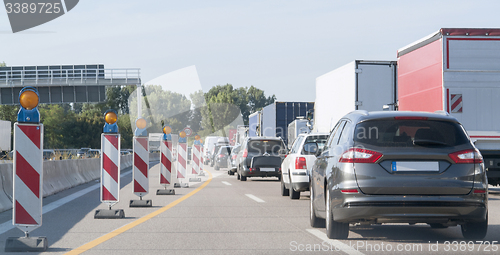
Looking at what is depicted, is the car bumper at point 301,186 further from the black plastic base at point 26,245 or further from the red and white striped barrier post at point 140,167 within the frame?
the black plastic base at point 26,245

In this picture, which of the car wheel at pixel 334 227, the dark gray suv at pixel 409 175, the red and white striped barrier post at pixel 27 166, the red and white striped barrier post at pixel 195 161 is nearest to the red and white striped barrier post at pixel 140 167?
the red and white striped barrier post at pixel 27 166

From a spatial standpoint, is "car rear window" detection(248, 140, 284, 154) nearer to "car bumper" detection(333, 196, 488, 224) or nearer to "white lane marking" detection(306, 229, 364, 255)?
"white lane marking" detection(306, 229, 364, 255)

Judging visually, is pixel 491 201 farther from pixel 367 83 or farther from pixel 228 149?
pixel 228 149

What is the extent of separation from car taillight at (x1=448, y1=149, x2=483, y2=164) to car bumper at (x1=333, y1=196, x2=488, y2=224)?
0.41 metres

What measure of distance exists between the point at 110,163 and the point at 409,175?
18.5ft

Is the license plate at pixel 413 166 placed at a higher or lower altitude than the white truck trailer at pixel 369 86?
lower

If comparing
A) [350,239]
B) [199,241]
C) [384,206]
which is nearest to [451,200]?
[384,206]

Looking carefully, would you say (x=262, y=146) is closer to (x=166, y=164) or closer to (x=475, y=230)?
(x=166, y=164)

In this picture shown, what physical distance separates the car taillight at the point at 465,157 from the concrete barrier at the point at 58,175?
8132mm

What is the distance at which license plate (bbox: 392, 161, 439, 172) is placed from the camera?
23.5ft

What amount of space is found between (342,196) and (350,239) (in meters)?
0.86

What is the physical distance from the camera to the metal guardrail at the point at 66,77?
2184 inches

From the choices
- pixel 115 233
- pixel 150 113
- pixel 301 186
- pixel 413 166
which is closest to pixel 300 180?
pixel 301 186

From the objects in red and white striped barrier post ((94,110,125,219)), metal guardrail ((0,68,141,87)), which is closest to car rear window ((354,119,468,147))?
red and white striped barrier post ((94,110,125,219))
